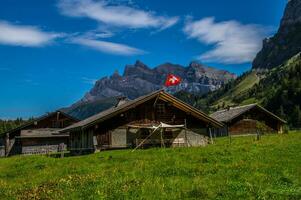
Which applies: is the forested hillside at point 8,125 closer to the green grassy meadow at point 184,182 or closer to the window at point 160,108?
the window at point 160,108

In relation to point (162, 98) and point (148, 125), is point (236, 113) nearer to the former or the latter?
point (162, 98)

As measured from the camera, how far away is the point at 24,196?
15.0 meters

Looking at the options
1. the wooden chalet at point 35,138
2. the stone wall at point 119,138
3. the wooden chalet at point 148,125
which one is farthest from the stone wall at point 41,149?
the stone wall at point 119,138

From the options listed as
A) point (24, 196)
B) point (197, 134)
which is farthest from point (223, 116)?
point (24, 196)

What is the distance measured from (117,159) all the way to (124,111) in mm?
18649

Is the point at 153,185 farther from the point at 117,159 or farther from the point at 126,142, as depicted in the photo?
the point at 126,142

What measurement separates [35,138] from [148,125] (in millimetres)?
32996

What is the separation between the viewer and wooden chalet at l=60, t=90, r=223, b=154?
44750 millimetres

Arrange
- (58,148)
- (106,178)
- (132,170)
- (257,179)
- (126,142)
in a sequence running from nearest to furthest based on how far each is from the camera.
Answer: (257,179)
(106,178)
(132,170)
(126,142)
(58,148)

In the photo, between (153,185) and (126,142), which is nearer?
(153,185)

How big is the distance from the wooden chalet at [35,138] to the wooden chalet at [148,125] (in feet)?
77.8

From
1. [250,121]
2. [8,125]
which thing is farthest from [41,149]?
[8,125]

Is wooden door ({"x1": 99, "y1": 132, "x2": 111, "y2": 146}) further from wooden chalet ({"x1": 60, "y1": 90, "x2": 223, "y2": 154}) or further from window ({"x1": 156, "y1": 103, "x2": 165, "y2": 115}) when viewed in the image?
window ({"x1": 156, "y1": 103, "x2": 165, "y2": 115})

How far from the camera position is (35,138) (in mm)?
73562
